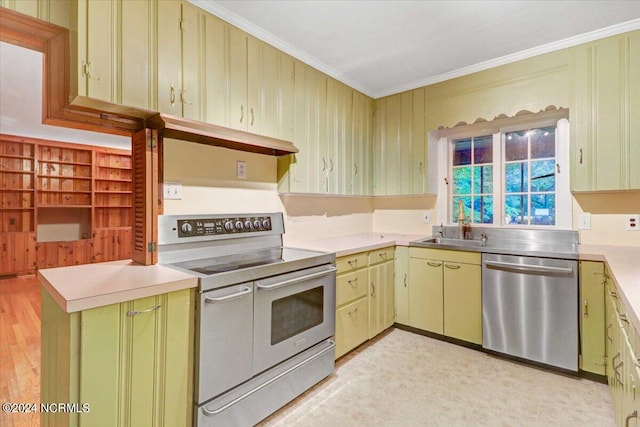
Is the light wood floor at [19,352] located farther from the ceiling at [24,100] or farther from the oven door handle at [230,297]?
the ceiling at [24,100]

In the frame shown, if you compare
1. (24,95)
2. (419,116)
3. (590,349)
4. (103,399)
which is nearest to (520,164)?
(419,116)

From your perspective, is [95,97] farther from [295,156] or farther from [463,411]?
[463,411]

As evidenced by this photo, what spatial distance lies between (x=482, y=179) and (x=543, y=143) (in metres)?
0.57

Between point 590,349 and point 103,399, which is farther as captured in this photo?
point 590,349

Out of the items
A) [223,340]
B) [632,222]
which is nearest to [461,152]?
[632,222]

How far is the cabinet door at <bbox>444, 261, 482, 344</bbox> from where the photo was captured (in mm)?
2498

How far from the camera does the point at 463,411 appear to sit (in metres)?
1.82

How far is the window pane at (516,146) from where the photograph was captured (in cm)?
288

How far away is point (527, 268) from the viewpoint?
2244 mm

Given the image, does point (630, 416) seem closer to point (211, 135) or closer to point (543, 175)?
point (543, 175)

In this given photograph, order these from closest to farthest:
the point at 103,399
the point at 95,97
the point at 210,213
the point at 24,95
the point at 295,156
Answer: the point at 103,399 < the point at 95,97 < the point at 210,213 < the point at 295,156 < the point at 24,95

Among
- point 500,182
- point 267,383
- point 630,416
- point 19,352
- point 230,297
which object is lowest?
point 19,352

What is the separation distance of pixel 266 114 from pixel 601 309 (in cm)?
260

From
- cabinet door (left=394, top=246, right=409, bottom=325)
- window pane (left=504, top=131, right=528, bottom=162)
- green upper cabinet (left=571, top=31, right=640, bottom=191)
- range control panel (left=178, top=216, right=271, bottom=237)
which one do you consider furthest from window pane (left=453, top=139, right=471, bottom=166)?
range control panel (left=178, top=216, right=271, bottom=237)
